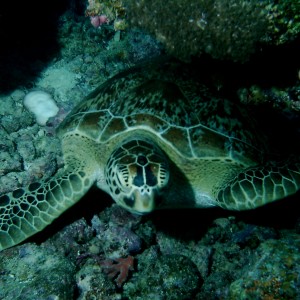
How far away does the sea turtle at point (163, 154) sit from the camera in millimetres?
3072

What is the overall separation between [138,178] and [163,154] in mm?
659

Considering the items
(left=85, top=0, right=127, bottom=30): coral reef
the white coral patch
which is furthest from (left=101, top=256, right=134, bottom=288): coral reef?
(left=85, top=0, right=127, bottom=30): coral reef

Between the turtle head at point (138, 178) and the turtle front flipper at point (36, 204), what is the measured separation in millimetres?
606

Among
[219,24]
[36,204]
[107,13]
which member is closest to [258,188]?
[219,24]

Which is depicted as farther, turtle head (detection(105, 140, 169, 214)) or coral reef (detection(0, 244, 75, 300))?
coral reef (detection(0, 244, 75, 300))

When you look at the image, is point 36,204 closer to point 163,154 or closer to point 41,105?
point 163,154

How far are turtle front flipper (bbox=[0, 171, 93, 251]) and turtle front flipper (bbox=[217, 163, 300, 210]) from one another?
5.07 feet

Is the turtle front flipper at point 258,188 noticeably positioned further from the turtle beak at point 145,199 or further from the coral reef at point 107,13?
the coral reef at point 107,13

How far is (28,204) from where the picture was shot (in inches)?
126

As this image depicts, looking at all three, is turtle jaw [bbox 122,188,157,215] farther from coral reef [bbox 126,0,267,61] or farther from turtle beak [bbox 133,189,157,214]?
coral reef [bbox 126,0,267,61]

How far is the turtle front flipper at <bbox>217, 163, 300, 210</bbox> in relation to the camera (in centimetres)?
307

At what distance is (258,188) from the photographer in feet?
10.1

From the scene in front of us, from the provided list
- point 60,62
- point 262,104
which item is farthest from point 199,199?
point 60,62

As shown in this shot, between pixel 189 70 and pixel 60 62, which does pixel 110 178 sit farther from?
pixel 60 62
